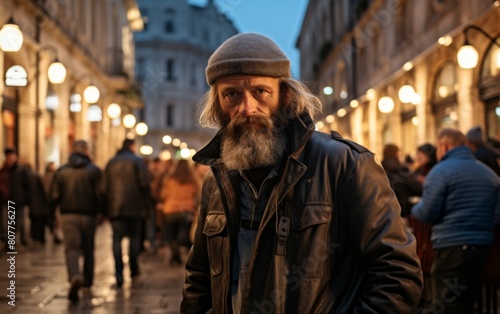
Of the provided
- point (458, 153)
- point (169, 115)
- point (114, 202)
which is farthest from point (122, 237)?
point (169, 115)

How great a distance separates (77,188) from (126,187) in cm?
118

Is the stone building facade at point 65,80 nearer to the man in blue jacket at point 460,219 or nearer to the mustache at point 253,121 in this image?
the man in blue jacket at point 460,219

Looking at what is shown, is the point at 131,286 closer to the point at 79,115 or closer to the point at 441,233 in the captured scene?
the point at 441,233

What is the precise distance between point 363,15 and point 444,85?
10.6 meters

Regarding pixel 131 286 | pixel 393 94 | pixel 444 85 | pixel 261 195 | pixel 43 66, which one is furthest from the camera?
pixel 393 94

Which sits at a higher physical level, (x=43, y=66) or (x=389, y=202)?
(x=43, y=66)

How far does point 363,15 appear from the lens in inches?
1116

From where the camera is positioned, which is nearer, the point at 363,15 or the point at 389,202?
the point at 389,202

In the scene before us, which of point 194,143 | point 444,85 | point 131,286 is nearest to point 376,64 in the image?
point 444,85

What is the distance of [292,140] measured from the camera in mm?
2543

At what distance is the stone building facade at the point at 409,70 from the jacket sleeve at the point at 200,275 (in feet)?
10.6

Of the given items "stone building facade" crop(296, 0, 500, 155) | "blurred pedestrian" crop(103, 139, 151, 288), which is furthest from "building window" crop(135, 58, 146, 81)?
"blurred pedestrian" crop(103, 139, 151, 288)

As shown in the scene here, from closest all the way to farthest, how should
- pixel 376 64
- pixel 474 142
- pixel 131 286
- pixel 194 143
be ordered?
1. pixel 474 142
2. pixel 131 286
3. pixel 376 64
4. pixel 194 143

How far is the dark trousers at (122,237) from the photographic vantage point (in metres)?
10.1
